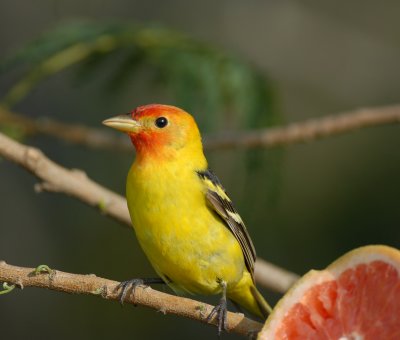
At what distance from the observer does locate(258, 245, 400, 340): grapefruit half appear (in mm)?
3244

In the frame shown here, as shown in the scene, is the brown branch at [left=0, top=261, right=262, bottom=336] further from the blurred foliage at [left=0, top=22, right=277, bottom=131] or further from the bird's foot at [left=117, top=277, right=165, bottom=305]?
the blurred foliage at [left=0, top=22, right=277, bottom=131]

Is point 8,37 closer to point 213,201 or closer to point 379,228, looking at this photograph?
point 379,228

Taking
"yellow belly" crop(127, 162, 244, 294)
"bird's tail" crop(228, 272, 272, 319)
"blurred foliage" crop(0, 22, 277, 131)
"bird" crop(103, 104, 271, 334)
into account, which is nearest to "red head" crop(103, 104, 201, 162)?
"bird" crop(103, 104, 271, 334)

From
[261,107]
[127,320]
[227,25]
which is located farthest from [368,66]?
[261,107]

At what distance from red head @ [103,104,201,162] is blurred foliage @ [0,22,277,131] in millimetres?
486

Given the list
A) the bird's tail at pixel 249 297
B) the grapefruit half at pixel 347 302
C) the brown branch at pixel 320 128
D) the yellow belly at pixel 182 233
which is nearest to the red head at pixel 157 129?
the yellow belly at pixel 182 233

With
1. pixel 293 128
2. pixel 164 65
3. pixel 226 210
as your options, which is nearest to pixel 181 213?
pixel 226 210

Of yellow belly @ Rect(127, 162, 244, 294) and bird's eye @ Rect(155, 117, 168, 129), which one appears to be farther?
bird's eye @ Rect(155, 117, 168, 129)

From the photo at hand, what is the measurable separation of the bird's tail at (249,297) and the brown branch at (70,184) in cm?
22

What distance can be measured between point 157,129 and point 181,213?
50 cm

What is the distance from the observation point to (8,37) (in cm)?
899

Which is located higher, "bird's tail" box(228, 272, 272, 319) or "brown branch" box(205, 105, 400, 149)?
"brown branch" box(205, 105, 400, 149)

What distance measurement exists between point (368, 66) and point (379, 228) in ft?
7.88

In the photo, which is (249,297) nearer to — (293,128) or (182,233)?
(182,233)
